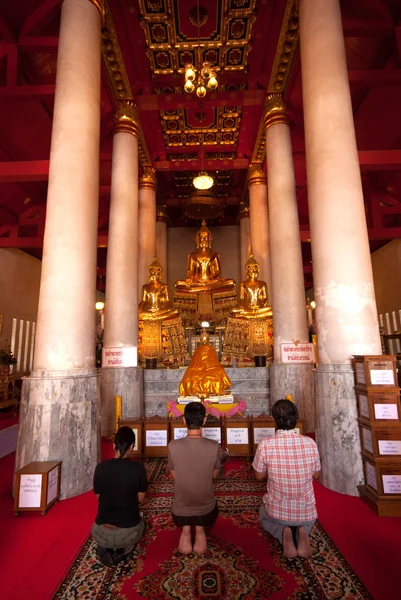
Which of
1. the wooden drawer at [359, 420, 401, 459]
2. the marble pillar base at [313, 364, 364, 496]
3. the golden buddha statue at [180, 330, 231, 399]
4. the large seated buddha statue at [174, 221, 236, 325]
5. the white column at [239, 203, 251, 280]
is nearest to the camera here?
the wooden drawer at [359, 420, 401, 459]

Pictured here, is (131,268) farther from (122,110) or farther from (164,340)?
(122,110)

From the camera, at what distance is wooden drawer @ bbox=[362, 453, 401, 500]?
2.59m

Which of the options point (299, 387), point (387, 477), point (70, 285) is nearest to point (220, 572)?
point (387, 477)

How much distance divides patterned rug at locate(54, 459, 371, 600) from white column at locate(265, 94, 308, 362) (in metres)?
3.42

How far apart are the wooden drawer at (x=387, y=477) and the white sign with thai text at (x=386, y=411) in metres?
0.32

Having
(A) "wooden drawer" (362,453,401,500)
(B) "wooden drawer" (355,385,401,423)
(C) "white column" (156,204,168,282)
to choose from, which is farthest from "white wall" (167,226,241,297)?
(A) "wooden drawer" (362,453,401,500)

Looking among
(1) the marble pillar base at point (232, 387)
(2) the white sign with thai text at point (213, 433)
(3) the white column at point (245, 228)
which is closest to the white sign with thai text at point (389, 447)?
(2) the white sign with thai text at point (213, 433)

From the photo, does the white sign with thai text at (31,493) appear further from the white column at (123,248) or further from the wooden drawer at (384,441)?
the white column at (123,248)

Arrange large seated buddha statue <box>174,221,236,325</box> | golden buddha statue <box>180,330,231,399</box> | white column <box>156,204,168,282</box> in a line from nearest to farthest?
golden buddha statue <box>180,330,231,399</box> → large seated buddha statue <box>174,221,236,325</box> → white column <box>156,204,168,282</box>

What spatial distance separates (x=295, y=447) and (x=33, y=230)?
12666mm

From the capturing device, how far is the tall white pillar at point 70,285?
3.06m

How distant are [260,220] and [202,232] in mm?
1729

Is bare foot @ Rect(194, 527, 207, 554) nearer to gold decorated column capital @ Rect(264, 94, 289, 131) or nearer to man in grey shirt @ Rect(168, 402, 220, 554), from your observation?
man in grey shirt @ Rect(168, 402, 220, 554)

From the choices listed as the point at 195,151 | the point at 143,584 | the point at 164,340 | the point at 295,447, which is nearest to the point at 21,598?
the point at 143,584
